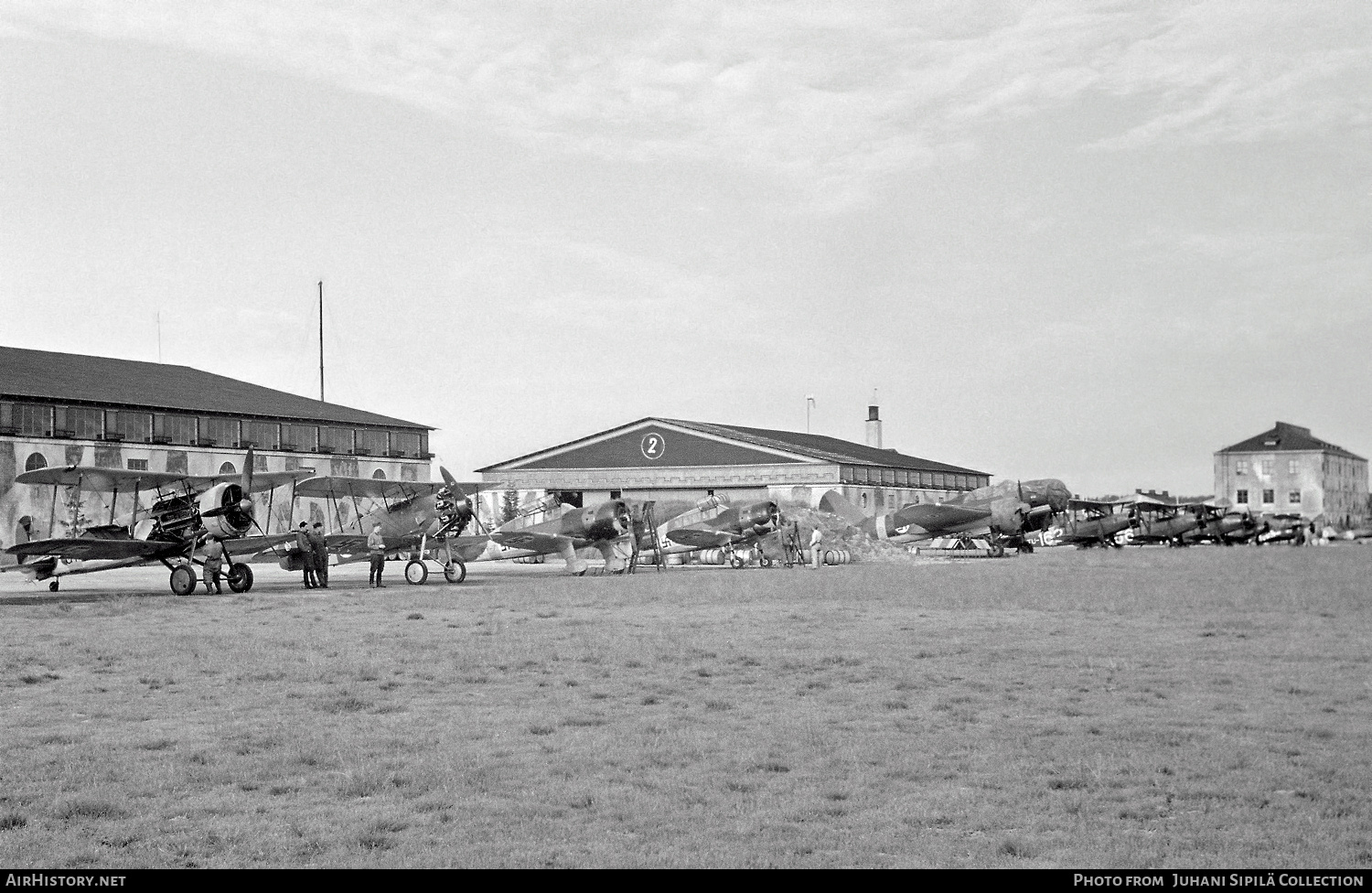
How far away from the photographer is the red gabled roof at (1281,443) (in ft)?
365

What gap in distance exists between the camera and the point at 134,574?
40594 mm

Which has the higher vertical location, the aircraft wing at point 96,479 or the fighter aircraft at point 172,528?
the aircraft wing at point 96,479

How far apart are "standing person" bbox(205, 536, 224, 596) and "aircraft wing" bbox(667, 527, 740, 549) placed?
17668 millimetres

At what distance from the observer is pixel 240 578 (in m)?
26.6

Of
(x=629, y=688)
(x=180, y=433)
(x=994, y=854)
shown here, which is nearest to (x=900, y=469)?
(x=180, y=433)

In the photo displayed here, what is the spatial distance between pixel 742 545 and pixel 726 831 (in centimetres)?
3725

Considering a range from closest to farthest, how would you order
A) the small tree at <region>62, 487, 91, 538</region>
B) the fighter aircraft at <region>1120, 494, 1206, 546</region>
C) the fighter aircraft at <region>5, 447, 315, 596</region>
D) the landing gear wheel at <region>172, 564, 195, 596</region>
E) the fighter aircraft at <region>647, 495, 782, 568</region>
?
1. the landing gear wheel at <region>172, 564, 195, 596</region>
2. the fighter aircraft at <region>5, 447, 315, 596</region>
3. the small tree at <region>62, 487, 91, 538</region>
4. the fighter aircraft at <region>647, 495, 782, 568</region>
5. the fighter aircraft at <region>1120, 494, 1206, 546</region>

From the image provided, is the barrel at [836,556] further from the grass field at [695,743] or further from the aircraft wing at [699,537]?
the grass field at [695,743]

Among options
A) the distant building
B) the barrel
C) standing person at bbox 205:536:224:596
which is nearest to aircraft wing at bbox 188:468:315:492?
standing person at bbox 205:536:224:596

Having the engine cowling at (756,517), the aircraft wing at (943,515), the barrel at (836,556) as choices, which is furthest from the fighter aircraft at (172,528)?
the aircraft wing at (943,515)

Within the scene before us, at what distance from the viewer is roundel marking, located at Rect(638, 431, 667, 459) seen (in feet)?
219

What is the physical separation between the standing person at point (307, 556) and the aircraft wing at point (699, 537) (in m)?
14.6

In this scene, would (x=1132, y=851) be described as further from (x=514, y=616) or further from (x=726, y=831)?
(x=514, y=616)

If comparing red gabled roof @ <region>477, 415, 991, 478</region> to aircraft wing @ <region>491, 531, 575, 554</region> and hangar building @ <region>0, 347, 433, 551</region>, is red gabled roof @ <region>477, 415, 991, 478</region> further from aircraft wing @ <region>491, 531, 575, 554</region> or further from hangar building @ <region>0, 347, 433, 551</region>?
aircraft wing @ <region>491, 531, 575, 554</region>
